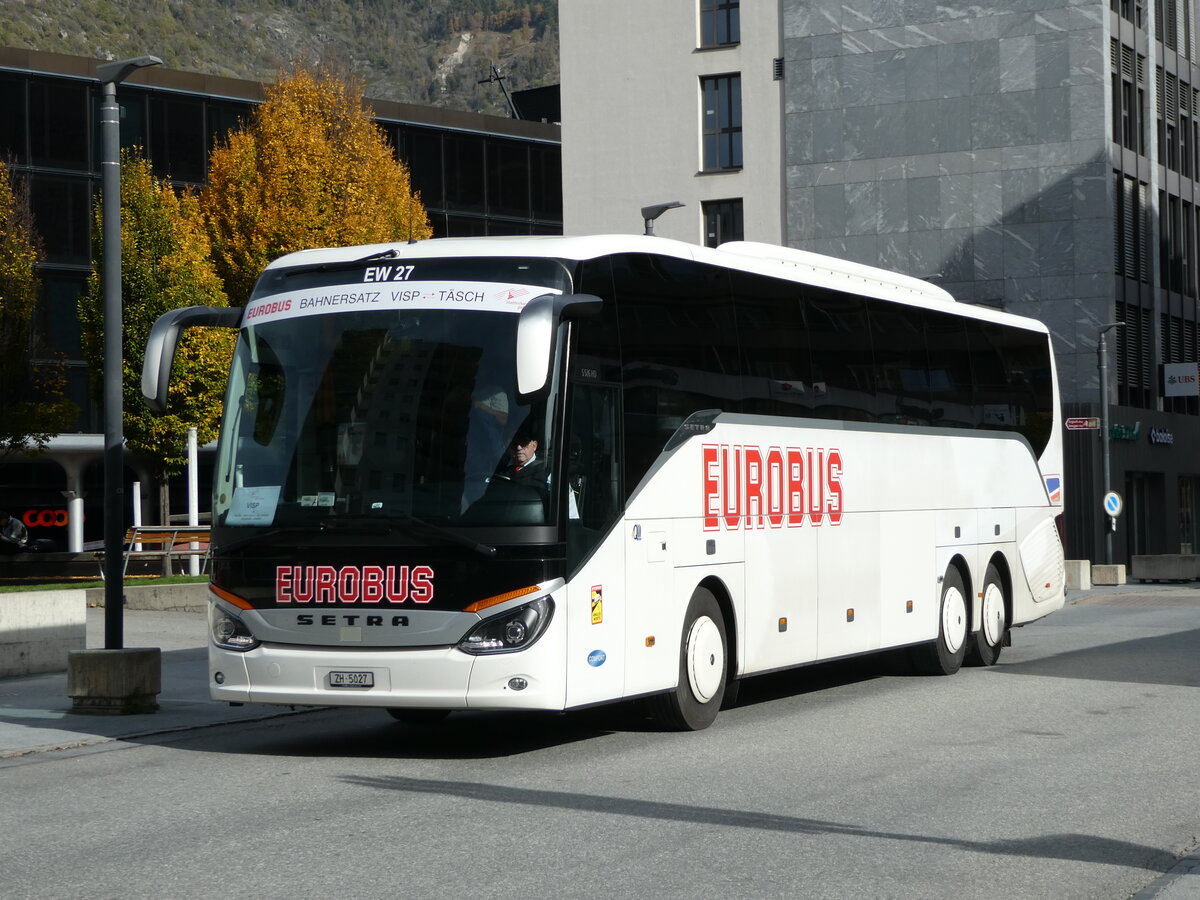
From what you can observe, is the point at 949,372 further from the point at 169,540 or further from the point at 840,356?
the point at 169,540

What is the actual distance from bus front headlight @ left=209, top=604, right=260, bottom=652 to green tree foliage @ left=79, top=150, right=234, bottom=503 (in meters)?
27.8

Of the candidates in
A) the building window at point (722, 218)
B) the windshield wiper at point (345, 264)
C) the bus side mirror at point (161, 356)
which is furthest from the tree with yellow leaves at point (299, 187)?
the bus side mirror at point (161, 356)

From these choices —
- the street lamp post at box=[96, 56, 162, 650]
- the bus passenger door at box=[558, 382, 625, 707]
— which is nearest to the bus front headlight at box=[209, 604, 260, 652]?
the bus passenger door at box=[558, 382, 625, 707]

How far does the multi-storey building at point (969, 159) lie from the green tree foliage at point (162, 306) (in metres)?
18.7

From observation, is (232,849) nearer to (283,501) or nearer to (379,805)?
(379,805)

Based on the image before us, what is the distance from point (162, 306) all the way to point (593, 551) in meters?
29.4

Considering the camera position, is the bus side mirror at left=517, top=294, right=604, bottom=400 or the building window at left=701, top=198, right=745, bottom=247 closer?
the bus side mirror at left=517, top=294, right=604, bottom=400

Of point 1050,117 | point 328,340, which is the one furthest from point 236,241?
point 328,340

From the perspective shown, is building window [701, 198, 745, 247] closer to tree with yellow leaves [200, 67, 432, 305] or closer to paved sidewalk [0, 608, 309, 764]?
tree with yellow leaves [200, 67, 432, 305]

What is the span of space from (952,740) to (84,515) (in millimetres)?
45483

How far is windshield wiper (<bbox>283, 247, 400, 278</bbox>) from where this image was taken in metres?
11.8

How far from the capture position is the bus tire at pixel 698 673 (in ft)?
41.5

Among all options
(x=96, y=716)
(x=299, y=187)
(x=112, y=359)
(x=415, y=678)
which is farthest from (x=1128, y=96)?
(x=415, y=678)

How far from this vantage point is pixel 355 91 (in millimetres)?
42625
